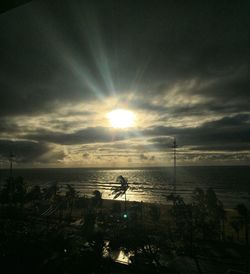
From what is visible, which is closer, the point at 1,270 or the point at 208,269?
the point at 1,270

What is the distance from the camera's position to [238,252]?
10602 mm

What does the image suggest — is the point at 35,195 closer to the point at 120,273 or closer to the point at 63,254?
the point at 120,273

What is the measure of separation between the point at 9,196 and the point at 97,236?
19.4 metres

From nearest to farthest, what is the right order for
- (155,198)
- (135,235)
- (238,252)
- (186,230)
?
(135,235)
(238,252)
(186,230)
(155,198)

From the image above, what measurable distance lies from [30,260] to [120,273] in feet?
10.0

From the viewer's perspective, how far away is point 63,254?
96.9 inches

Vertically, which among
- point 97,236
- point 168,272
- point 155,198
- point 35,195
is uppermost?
point 97,236

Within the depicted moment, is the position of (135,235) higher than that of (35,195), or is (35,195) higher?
(135,235)

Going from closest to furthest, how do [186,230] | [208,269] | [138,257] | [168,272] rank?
[168,272]
[138,257]
[208,269]
[186,230]

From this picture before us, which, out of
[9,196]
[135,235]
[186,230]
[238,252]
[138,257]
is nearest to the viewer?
[138,257]

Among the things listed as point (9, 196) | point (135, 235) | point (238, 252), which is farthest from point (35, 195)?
point (135, 235)

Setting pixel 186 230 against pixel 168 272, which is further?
pixel 186 230

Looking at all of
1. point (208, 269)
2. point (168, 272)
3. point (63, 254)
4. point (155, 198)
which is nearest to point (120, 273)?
point (168, 272)

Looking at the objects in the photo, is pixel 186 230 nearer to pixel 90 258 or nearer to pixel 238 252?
pixel 238 252
